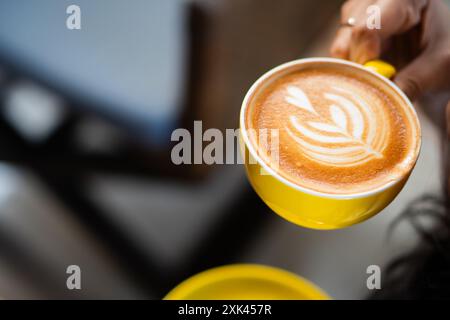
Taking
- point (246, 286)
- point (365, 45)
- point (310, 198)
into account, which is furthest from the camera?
point (365, 45)

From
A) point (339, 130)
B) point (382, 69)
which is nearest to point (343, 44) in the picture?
point (382, 69)

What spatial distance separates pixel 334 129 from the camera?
0.53m

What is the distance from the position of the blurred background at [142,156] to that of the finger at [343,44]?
0.41 ft

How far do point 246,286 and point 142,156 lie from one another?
28 centimetres

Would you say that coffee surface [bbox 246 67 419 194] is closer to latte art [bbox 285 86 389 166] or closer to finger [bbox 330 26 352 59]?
latte art [bbox 285 86 389 166]

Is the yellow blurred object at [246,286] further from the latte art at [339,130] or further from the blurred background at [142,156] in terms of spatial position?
the latte art at [339,130]

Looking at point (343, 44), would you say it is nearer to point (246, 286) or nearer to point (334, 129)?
point (334, 129)

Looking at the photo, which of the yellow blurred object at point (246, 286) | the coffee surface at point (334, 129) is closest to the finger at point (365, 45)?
the coffee surface at point (334, 129)

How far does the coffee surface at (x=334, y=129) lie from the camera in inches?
19.7

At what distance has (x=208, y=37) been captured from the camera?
0.91m

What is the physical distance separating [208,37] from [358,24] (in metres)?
0.31

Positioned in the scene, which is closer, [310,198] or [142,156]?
[310,198]
